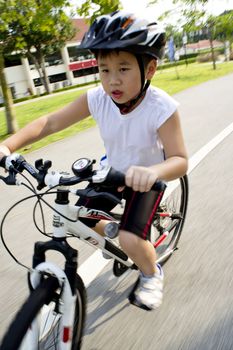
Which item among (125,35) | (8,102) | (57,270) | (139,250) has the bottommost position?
(8,102)

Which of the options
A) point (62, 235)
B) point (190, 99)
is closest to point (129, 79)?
point (62, 235)

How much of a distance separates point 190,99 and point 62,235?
11037 mm

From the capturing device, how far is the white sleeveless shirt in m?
2.19

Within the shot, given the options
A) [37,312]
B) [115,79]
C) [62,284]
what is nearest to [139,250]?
[62,284]

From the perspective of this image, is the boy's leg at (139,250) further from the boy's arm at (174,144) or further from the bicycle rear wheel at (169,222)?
the bicycle rear wheel at (169,222)

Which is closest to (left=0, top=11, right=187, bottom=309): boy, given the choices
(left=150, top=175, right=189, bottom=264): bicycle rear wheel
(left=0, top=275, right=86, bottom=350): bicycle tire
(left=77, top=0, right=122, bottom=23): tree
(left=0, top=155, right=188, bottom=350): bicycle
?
(left=0, top=155, right=188, bottom=350): bicycle

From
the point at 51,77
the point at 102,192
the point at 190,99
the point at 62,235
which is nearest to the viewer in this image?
the point at 102,192

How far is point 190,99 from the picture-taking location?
39.8ft

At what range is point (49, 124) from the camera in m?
2.41

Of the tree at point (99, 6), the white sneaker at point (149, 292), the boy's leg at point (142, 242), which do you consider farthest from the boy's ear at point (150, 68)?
the tree at point (99, 6)

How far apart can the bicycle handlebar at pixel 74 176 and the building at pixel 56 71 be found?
46785mm

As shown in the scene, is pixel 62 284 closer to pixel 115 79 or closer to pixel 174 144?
pixel 174 144

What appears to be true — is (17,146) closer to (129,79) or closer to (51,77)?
(129,79)

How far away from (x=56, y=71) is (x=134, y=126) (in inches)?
2051
